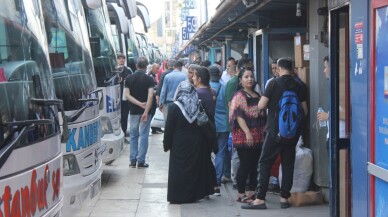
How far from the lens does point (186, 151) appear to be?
816cm

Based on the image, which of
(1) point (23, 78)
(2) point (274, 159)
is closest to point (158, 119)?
(2) point (274, 159)

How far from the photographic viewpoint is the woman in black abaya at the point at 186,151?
26.1 feet

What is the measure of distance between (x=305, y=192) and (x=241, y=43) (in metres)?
10.9

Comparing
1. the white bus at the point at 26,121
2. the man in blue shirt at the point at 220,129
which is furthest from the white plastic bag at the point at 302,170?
the white bus at the point at 26,121

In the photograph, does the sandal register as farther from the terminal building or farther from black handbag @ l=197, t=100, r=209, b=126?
black handbag @ l=197, t=100, r=209, b=126

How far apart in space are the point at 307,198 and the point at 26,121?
16.4 ft

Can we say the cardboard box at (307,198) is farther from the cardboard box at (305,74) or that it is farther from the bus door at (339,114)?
the bus door at (339,114)

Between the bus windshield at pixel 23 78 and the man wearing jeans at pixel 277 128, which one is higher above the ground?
the bus windshield at pixel 23 78

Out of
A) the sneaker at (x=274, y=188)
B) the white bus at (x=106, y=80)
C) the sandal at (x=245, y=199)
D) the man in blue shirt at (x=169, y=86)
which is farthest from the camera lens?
the man in blue shirt at (x=169, y=86)

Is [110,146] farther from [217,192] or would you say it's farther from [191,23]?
[191,23]

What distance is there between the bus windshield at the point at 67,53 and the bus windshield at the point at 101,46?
250cm

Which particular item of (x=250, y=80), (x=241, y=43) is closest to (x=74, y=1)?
(x=250, y=80)

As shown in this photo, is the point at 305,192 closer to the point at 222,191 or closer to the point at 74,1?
the point at 222,191

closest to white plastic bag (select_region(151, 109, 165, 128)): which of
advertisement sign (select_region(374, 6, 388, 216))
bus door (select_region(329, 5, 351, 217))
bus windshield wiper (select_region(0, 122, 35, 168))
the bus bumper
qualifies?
the bus bumper
